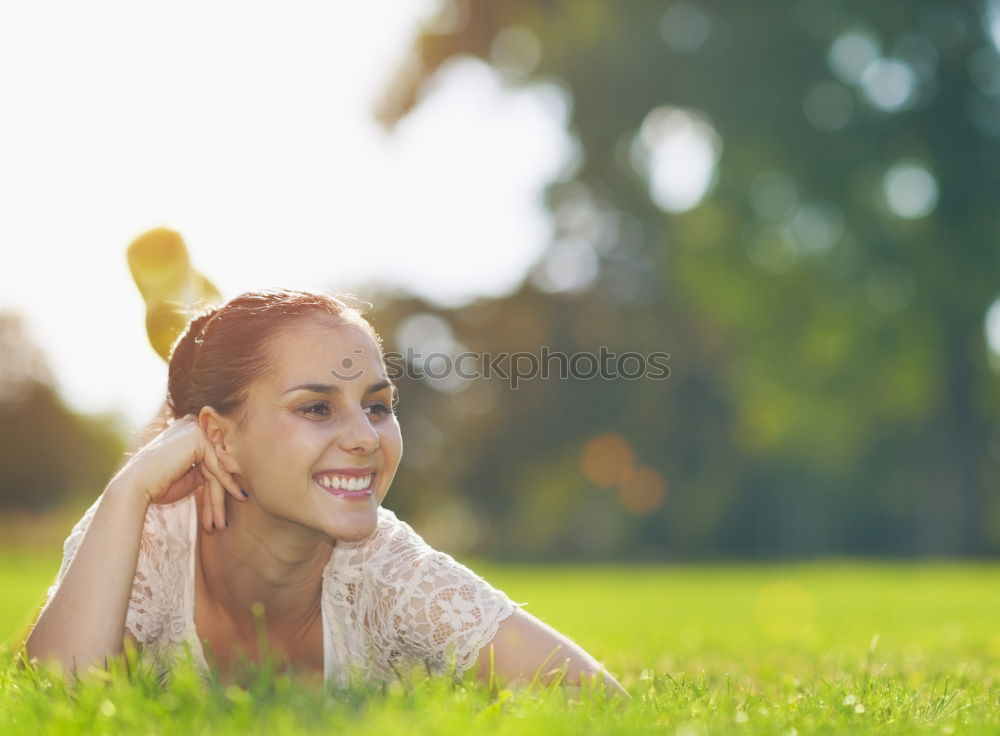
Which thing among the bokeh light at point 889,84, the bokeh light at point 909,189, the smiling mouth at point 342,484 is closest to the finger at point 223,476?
the smiling mouth at point 342,484

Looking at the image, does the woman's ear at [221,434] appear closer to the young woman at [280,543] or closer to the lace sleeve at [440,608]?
the young woman at [280,543]

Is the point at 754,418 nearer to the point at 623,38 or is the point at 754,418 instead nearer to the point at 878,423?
the point at 878,423

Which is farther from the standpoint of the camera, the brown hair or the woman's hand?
the brown hair

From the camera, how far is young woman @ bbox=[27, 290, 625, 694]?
328 centimetres

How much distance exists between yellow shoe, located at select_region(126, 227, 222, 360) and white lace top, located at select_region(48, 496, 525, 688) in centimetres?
272

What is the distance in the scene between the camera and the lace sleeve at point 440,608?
3318 millimetres

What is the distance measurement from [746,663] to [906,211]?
69.7 ft

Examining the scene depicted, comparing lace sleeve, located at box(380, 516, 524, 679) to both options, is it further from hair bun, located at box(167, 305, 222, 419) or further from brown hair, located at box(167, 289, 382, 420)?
hair bun, located at box(167, 305, 222, 419)

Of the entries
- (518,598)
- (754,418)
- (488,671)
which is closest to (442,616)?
(488,671)

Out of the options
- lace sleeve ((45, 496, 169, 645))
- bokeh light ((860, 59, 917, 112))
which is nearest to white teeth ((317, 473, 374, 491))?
lace sleeve ((45, 496, 169, 645))

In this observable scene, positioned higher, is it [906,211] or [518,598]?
[906,211]

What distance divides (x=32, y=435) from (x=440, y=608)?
150 feet

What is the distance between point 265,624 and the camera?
3.83m

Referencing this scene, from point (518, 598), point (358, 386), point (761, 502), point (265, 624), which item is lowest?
point (761, 502)
